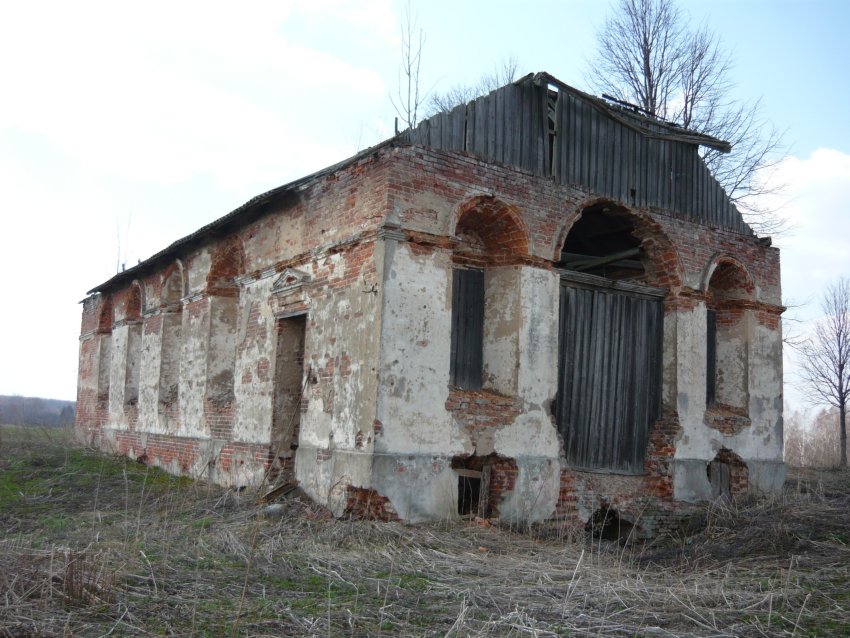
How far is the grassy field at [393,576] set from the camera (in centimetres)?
515

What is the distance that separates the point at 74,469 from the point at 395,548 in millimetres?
8640

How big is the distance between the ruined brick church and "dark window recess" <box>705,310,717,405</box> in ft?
0.20

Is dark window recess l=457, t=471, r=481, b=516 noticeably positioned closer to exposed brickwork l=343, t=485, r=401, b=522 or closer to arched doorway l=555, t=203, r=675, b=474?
exposed brickwork l=343, t=485, r=401, b=522

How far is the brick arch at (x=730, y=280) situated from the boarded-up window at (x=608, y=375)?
54.5 inches

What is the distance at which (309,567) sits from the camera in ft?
22.2

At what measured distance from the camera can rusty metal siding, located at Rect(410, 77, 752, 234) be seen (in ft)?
33.4

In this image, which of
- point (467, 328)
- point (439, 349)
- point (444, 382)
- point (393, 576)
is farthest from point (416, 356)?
point (393, 576)

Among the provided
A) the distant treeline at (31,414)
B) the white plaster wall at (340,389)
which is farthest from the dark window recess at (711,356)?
the distant treeline at (31,414)

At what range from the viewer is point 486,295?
34.6 feet

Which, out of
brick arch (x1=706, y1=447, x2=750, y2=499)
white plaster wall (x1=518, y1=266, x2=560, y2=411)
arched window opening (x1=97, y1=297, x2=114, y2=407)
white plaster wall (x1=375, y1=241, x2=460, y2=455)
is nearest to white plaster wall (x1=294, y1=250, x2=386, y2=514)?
white plaster wall (x1=375, y1=241, x2=460, y2=455)

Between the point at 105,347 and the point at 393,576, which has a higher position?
the point at 105,347

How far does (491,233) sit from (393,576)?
201 inches

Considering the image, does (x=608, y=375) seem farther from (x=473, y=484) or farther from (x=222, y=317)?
(x=222, y=317)

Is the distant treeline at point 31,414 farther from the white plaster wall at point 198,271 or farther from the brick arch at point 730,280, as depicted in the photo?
the brick arch at point 730,280
